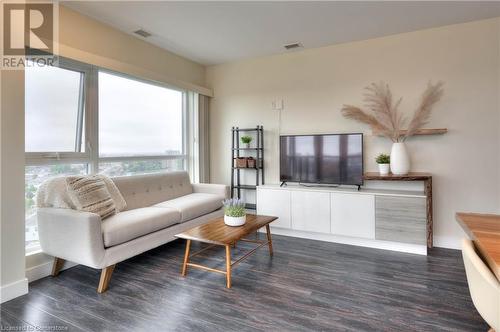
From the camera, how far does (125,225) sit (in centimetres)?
259

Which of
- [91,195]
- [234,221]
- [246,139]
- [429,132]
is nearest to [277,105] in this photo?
[246,139]

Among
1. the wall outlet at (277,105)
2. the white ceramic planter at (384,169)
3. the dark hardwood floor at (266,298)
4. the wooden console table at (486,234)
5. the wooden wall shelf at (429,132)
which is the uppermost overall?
the wall outlet at (277,105)

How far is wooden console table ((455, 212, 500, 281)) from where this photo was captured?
1220 mm

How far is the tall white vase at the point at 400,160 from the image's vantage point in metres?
3.34

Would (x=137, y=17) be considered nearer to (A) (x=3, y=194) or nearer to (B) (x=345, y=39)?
(A) (x=3, y=194)

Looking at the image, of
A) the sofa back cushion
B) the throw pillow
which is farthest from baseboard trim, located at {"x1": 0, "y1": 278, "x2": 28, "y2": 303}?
the sofa back cushion

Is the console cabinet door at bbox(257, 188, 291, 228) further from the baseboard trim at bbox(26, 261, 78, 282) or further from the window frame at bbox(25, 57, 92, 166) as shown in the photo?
the baseboard trim at bbox(26, 261, 78, 282)

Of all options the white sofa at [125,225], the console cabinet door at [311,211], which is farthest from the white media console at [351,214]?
the white sofa at [125,225]

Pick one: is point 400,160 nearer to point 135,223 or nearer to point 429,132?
point 429,132

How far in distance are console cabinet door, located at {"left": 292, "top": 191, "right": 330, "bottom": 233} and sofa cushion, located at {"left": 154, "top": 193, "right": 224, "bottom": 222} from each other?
3.51 feet

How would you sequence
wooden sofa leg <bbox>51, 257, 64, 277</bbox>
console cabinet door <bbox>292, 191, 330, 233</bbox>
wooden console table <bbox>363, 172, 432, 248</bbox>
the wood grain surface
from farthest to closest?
console cabinet door <bbox>292, 191, 330, 233</bbox>, wooden console table <bbox>363, 172, 432, 248</bbox>, wooden sofa leg <bbox>51, 257, 64, 277</bbox>, the wood grain surface

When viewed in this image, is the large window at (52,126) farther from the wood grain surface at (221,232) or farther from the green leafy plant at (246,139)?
the green leafy plant at (246,139)

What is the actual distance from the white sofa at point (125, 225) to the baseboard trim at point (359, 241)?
3.40 ft

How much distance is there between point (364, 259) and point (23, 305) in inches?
124
